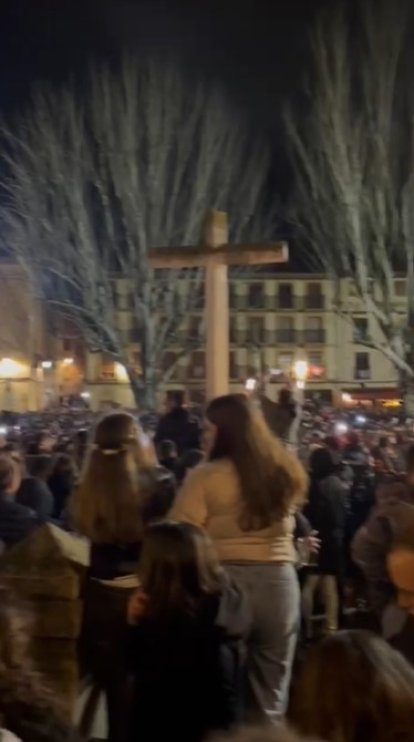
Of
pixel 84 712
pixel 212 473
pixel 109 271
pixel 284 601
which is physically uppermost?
pixel 109 271

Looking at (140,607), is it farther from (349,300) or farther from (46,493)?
(349,300)

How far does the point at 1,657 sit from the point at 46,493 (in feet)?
14.1

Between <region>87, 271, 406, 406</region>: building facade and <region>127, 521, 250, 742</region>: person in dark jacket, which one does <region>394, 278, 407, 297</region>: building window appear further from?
<region>127, 521, 250, 742</region>: person in dark jacket

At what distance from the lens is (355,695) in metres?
2.64

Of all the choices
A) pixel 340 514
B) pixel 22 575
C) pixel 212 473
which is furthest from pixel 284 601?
pixel 340 514

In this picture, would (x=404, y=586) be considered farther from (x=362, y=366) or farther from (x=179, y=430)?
(x=362, y=366)

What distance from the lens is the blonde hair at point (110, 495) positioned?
5.11 m

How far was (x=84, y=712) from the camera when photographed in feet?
17.9

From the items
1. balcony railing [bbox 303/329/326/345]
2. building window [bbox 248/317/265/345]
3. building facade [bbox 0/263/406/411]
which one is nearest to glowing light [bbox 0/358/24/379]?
building facade [bbox 0/263/406/411]

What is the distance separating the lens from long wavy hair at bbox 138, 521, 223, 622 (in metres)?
3.89

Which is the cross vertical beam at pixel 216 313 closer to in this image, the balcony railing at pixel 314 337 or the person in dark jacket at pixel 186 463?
A: the person in dark jacket at pixel 186 463

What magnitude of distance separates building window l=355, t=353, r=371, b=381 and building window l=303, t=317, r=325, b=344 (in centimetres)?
278

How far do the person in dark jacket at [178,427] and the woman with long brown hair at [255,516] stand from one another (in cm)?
514

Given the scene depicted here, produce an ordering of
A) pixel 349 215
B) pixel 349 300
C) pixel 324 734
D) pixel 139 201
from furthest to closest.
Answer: pixel 349 300 < pixel 139 201 < pixel 349 215 < pixel 324 734
